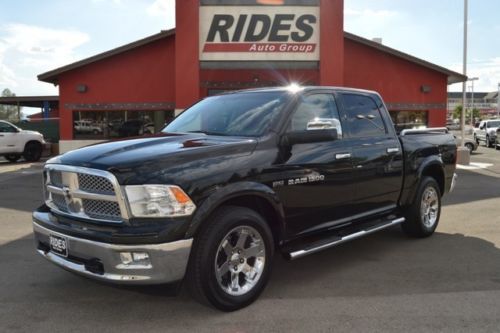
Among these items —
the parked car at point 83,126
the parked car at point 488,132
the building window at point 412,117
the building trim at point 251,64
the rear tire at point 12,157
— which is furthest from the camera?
the parked car at point 488,132

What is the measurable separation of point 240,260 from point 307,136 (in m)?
1.24

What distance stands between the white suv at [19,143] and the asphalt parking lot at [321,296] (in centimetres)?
1487

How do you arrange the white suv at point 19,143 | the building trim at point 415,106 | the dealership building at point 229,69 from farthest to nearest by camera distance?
1. the white suv at point 19,143
2. the building trim at point 415,106
3. the dealership building at point 229,69

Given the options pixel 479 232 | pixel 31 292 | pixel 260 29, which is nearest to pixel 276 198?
pixel 31 292

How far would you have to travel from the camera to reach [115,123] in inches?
752

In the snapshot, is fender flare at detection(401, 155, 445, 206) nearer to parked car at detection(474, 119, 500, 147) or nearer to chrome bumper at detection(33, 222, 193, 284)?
chrome bumper at detection(33, 222, 193, 284)

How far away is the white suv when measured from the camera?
1986cm

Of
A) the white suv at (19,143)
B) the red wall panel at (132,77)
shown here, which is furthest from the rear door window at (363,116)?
the white suv at (19,143)

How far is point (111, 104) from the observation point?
62.5 feet

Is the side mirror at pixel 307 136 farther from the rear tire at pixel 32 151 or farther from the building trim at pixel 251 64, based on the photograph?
the rear tire at pixel 32 151

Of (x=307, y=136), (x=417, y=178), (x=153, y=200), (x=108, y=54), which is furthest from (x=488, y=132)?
(x=153, y=200)

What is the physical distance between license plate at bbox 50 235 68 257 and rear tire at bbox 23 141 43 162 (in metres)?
17.9

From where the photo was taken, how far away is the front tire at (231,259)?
12.6 feet

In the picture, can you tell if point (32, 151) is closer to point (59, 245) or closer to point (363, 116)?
point (363, 116)
